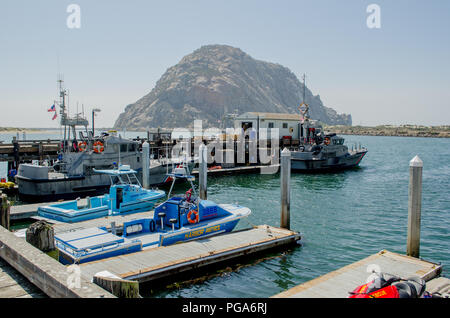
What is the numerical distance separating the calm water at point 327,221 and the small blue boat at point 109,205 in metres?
6.05

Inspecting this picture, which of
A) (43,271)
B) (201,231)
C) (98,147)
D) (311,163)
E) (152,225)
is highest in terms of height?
(98,147)

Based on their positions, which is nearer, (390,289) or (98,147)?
(390,289)

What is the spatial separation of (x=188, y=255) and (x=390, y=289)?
752 cm

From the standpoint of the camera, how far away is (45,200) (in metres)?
28.6

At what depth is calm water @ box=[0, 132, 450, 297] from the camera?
13.7m

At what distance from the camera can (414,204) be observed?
13672 mm

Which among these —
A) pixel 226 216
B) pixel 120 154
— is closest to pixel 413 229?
pixel 226 216

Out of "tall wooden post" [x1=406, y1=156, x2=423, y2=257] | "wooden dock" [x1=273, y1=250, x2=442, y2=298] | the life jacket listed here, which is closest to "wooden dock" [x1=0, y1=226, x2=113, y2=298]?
"wooden dock" [x1=273, y1=250, x2=442, y2=298]

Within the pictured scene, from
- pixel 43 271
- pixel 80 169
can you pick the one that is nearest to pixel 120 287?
pixel 43 271

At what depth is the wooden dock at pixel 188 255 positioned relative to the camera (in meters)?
12.3

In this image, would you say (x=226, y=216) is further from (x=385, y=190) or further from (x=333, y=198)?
(x=385, y=190)

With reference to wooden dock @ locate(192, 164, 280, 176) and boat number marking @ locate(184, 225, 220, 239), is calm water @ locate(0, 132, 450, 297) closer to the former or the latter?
wooden dock @ locate(192, 164, 280, 176)

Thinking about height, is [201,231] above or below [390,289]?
below

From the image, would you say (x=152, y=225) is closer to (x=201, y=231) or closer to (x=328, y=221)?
(x=201, y=231)
